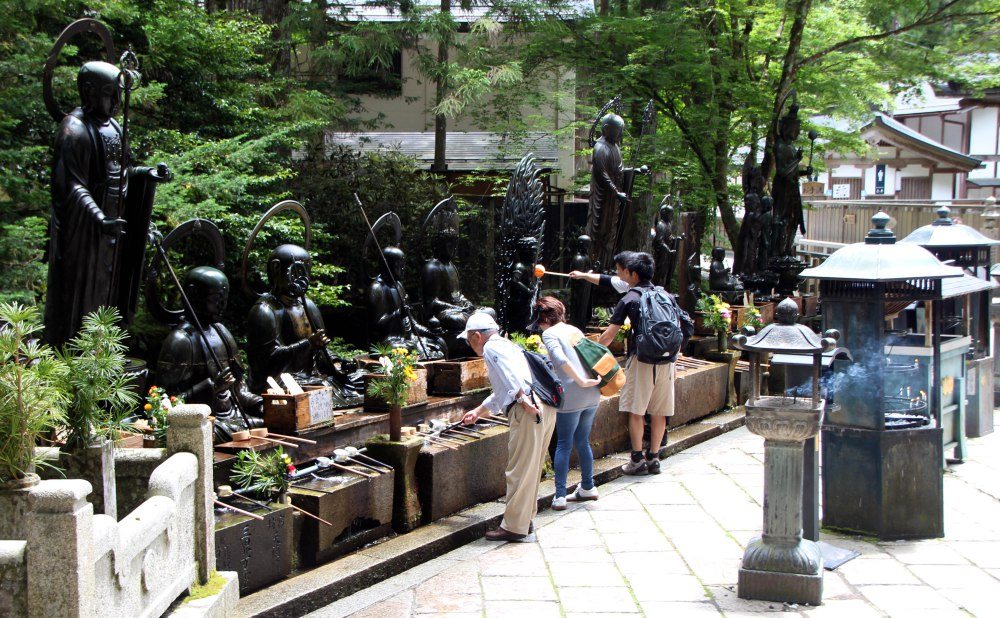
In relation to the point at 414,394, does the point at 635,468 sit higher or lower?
lower

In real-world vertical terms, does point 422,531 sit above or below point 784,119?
below

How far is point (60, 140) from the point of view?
661 cm

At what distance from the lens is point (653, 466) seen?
9164 millimetres

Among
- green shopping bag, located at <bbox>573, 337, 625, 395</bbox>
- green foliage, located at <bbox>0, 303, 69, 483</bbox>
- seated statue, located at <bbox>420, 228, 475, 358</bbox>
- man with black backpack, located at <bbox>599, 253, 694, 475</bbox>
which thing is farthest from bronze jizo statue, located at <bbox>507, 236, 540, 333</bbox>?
green foliage, located at <bbox>0, 303, 69, 483</bbox>

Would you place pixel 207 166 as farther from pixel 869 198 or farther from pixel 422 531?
pixel 869 198

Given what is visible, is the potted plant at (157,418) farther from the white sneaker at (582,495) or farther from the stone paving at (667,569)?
the white sneaker at (582,495)

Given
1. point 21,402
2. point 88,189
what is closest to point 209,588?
point 21,402

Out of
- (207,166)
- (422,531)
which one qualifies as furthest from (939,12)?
(422,531)

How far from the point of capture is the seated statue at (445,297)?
10.9m

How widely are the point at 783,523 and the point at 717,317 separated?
636 centimetres

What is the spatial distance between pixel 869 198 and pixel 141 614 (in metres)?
28.3

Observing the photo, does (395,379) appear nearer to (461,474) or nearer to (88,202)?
(461,474)

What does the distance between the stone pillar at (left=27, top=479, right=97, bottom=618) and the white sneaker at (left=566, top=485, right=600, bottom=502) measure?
512 cm

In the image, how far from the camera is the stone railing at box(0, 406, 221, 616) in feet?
11.7
